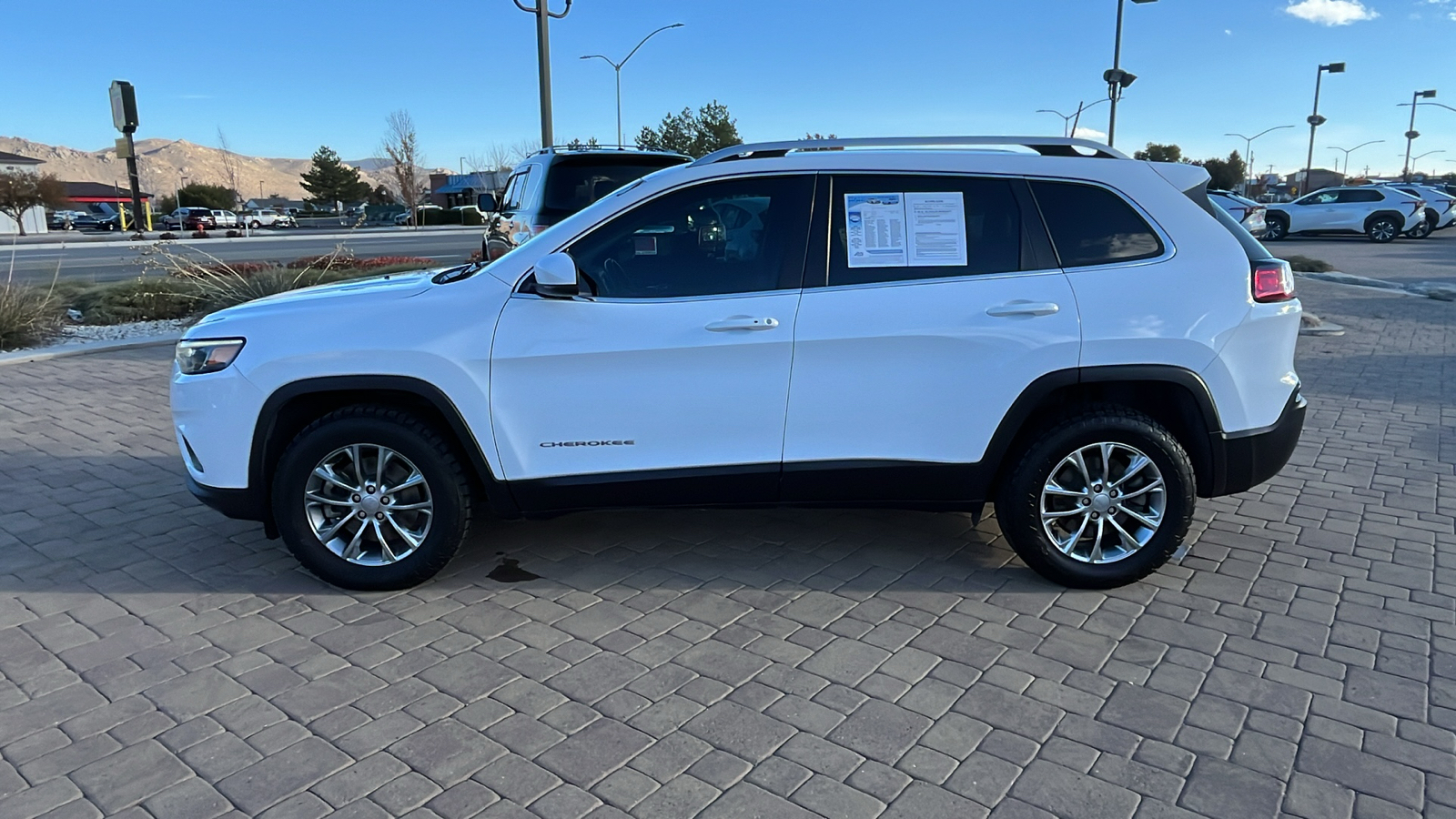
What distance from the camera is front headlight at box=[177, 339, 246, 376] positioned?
4055 mm

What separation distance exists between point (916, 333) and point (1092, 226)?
0.88 m

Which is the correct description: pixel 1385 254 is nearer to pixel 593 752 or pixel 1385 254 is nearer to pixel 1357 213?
pixel 1357 213

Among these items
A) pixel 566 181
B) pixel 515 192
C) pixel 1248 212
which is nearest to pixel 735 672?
pixel 566 181

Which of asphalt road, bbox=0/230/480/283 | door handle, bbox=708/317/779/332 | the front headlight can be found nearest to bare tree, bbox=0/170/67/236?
asphalt road, bbox=0/230/480/283

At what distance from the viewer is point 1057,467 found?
4.05m

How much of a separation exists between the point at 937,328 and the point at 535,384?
1639 millimetres

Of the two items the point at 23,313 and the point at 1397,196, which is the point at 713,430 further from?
the point at 1397,196

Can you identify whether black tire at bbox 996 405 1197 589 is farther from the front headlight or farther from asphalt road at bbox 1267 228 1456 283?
asphalt road at bbox 1267 228 1456 283

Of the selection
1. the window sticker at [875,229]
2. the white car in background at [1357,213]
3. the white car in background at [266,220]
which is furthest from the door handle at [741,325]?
the white car in background at [266,220]

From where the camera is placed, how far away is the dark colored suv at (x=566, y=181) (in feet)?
30.3

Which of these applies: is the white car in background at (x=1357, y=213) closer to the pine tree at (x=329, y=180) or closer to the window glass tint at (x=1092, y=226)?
the window glass tint at (x=1092, y=226)

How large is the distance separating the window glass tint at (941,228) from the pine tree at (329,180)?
7845 cm

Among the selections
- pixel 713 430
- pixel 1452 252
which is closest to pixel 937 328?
pixel 713 430

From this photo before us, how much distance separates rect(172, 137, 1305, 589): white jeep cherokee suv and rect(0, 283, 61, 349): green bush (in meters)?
8.03
